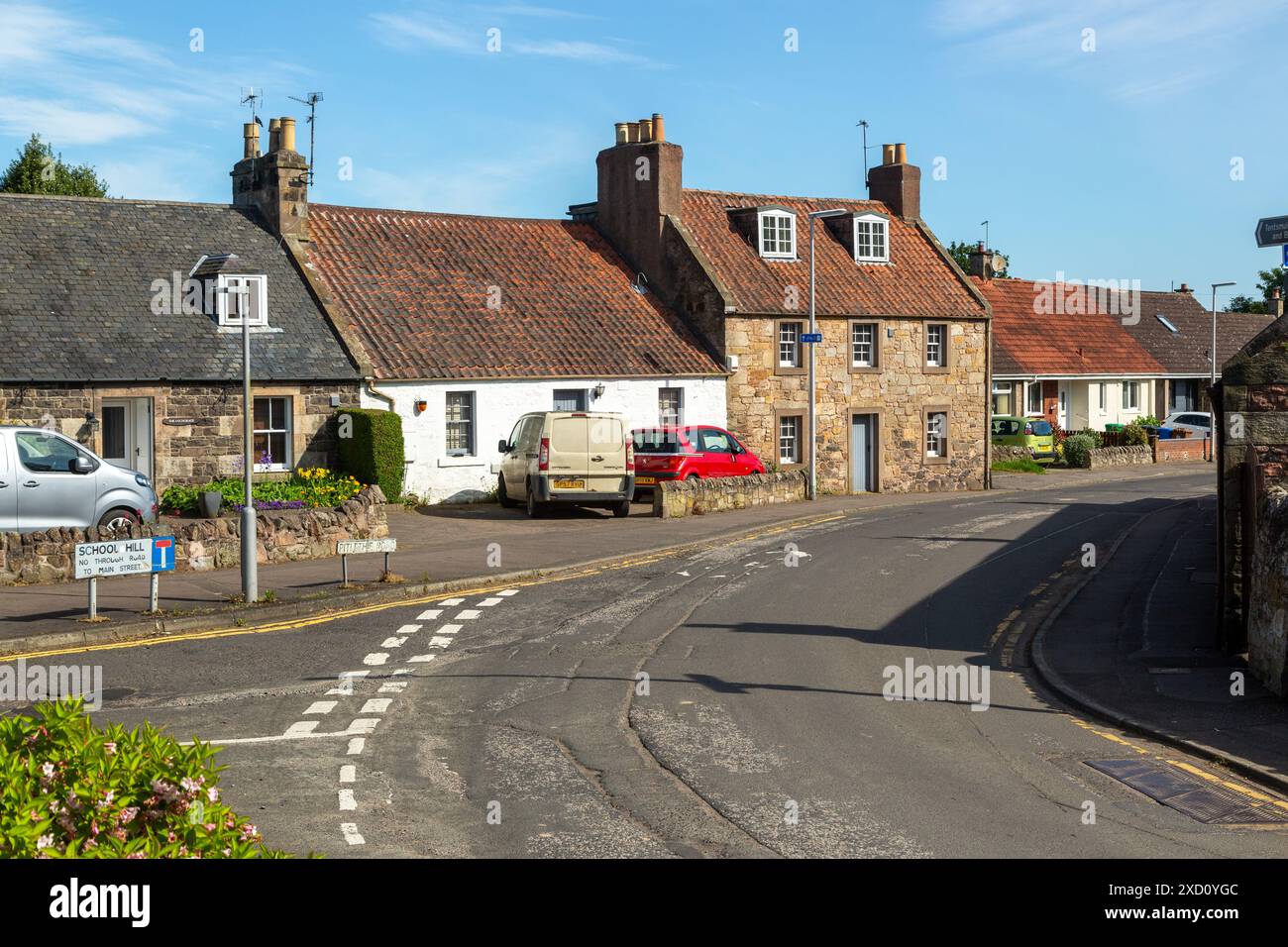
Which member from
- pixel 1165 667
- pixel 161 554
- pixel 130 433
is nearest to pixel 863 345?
pixel 130 433

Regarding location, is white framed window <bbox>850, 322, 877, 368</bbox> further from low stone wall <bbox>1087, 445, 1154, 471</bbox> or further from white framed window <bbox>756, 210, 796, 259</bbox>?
low stone wall <bbox>1087, 445, 1154, 471</bbox>

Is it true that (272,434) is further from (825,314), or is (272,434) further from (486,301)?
(825,314)

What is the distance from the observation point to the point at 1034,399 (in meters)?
59.0

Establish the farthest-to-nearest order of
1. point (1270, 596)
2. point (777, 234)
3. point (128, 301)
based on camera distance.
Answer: point (777, 234)
point (128, 301)
point (1270, 596)

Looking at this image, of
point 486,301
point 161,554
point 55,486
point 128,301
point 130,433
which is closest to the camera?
point 161,554

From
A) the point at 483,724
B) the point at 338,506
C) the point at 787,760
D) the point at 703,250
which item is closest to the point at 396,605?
the point at 338,506

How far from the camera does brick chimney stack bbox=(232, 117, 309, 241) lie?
32.4 metres

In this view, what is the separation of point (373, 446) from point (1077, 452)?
31936mm

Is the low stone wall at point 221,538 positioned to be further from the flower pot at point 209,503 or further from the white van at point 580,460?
the white van at point 580,460

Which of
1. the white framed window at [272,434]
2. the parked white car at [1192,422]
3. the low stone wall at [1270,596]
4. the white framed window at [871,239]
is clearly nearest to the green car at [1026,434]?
Answer: the parked white car at [1192,422]

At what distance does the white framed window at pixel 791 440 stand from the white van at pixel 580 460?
36.1ft

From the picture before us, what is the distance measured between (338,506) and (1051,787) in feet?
50.3

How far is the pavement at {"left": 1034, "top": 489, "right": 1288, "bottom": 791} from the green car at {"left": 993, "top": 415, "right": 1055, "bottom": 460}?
28.8m
